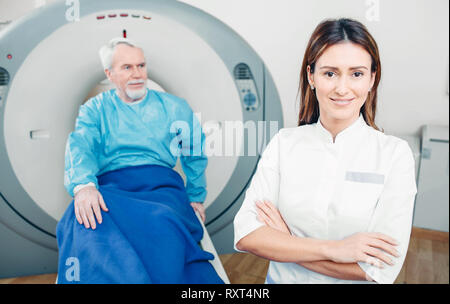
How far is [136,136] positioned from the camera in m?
0.94

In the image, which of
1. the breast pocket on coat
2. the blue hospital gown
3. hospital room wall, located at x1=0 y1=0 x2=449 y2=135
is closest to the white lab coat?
the breast pocket on coat

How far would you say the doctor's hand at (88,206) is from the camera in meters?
0.79

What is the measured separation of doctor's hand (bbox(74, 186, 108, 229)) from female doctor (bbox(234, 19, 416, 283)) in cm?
40

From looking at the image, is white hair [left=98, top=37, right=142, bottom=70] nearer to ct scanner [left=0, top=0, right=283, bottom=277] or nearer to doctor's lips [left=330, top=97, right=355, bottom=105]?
ct scanner [left=0, top=0, right=283, bottom=277]

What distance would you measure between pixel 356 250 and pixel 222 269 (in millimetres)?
491

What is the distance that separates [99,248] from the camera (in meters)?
0.72

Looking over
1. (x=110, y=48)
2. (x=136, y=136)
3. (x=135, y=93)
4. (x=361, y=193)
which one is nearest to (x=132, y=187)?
(x=136, y=136)

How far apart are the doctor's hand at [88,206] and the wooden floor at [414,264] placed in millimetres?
314

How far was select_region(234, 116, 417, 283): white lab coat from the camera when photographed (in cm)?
48

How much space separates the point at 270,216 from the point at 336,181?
12 cm

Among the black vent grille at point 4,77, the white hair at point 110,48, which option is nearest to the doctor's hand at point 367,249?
the white hair at point 110,48

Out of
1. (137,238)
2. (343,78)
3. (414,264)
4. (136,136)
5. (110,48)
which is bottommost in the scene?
(414,264)

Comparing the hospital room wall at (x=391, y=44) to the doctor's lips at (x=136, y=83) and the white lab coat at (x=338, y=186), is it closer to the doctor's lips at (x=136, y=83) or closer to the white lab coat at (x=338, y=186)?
the white lab coat at (x=338, y=186)

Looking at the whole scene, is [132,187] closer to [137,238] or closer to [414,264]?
[137,238]
